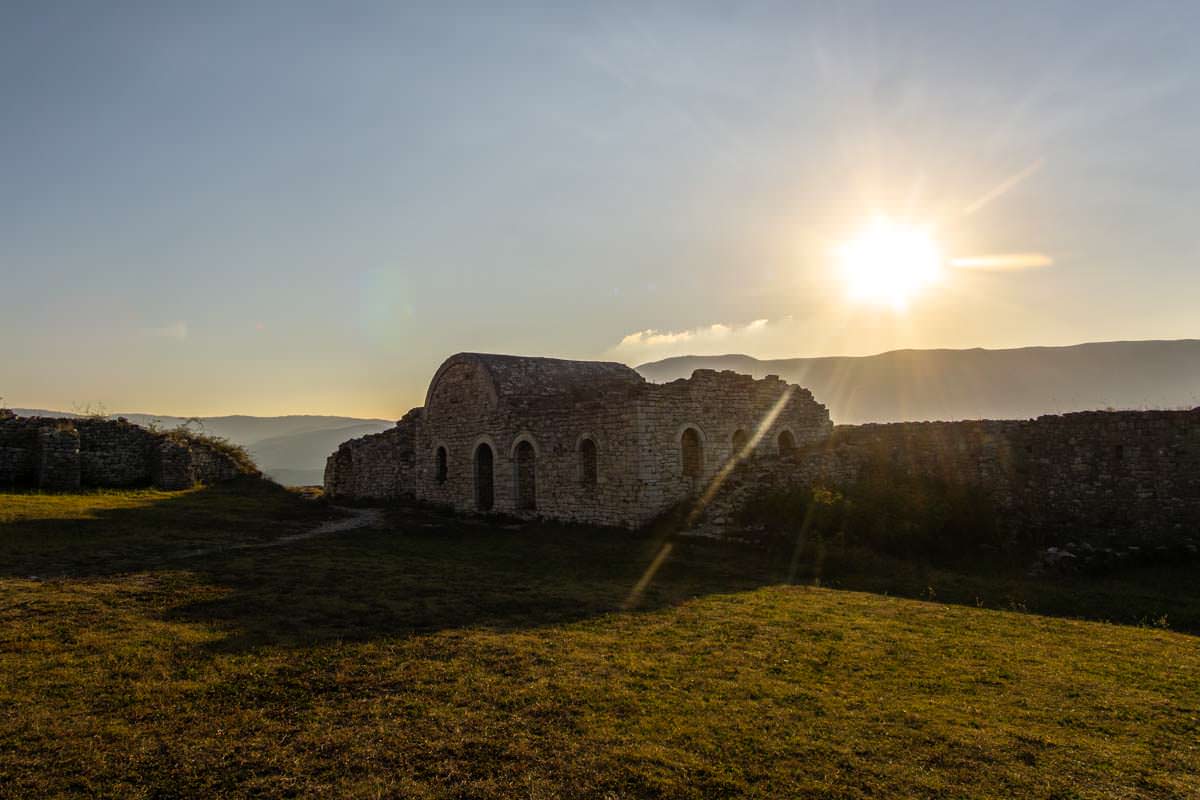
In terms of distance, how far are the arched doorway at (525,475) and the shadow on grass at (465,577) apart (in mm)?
3498

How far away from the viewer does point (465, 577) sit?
11.6m

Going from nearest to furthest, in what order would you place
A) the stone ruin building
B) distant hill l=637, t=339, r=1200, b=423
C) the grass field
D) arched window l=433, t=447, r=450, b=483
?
1. the grass field
2. the stone ruin building
3. arched window l=433, t=447, r=450, b=483
4. distant hill l=637, t=339, r=1200, b=423

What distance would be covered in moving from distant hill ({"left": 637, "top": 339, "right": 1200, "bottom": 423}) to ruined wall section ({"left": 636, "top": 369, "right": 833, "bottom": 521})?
63.8 meters

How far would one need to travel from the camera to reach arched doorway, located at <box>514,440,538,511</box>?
68.6 ft

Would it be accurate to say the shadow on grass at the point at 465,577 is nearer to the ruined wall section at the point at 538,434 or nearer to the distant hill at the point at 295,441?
the ruined wall section at the point at 538,434

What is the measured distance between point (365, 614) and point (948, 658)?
6903mm

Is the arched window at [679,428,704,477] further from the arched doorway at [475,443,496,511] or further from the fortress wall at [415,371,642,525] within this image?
the arched doorway at [475,443,496,511]

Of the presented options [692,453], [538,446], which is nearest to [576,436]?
[538,446]

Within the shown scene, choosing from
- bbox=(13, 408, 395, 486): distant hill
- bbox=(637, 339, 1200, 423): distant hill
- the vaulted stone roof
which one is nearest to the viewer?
the vaulted stone roof

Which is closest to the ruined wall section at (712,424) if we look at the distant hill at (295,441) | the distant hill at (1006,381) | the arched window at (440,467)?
the arched window at (440,467)

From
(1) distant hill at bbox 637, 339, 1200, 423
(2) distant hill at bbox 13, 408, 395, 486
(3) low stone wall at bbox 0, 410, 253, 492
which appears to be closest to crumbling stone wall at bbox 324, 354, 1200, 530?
(3) low stone wall at bbox 0, 410, 253, 492

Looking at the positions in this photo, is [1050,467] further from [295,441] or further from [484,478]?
[295,441]

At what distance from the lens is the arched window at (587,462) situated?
18734 millimetres

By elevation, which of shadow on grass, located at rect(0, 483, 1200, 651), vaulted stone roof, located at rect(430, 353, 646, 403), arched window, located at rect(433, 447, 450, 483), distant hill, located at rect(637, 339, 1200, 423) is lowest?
shadow on grass, located at rect(0, 483, 1200, 651)
